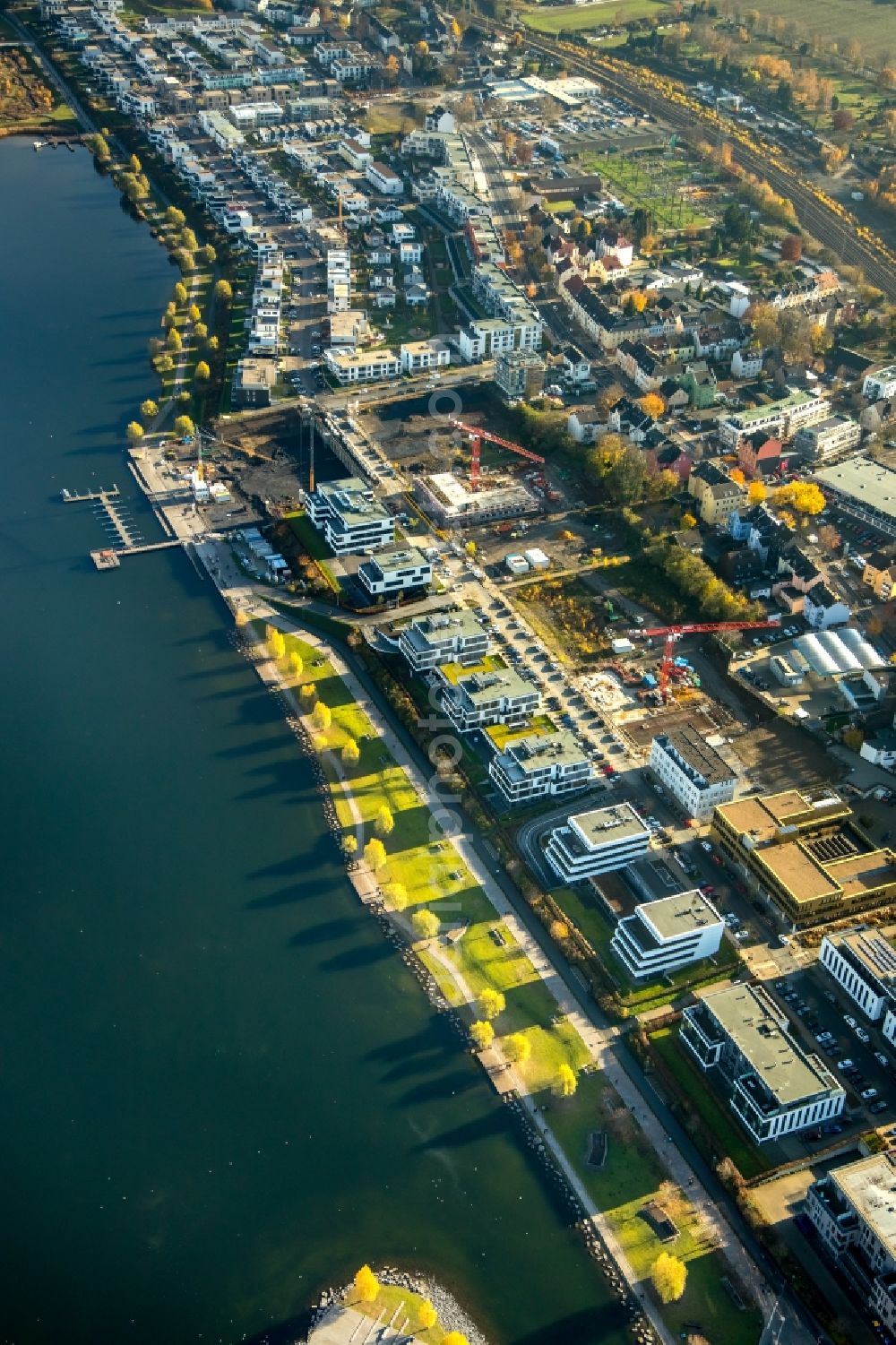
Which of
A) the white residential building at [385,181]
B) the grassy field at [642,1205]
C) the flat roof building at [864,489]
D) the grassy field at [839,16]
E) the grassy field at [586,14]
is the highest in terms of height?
the grassy field at [839,16]

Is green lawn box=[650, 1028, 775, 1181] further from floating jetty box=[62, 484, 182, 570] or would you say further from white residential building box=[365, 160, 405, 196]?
white residential building box=[365, 160, 405, 196]

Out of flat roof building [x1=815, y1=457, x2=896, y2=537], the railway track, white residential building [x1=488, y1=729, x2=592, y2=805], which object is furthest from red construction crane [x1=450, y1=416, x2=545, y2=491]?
the railway track

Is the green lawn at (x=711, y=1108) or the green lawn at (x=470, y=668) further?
the green lawn at (x=470, y=668)

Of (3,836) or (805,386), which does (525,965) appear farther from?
(805,386)

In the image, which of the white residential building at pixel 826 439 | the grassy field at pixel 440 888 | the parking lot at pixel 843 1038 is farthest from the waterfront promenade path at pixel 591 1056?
the white residential building at pixel 826 439

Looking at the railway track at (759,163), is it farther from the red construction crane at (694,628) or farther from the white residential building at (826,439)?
the red construction crane at (694,628)

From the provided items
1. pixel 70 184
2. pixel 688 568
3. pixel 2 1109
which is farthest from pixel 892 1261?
pixel 70 184

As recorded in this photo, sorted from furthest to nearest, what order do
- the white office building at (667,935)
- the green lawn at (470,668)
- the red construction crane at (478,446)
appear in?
the red construction crane at (478,446) → the green lawn at (470,668) → the white office building at (667,935)
